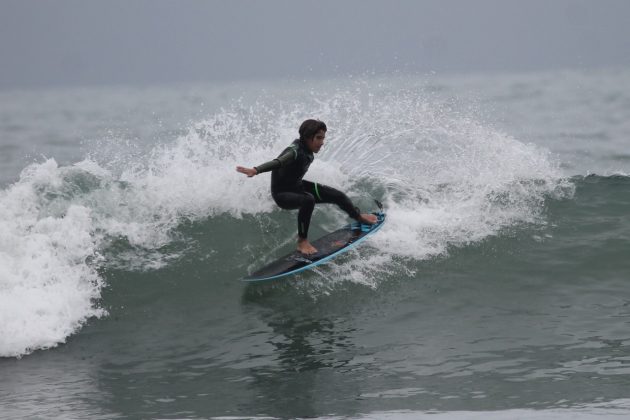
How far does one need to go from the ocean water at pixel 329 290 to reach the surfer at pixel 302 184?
26.5 inches

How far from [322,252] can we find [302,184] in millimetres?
799

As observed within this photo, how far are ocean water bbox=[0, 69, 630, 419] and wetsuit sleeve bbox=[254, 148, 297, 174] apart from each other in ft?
4.74

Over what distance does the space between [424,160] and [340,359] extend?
6.88 meters

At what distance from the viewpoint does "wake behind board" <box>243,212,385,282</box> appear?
9.32m

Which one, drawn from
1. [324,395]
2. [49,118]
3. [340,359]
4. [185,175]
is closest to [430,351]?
[340,359]

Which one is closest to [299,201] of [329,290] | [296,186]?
[296,186]

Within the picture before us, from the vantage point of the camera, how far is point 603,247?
10500 mm

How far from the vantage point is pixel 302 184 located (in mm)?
9547

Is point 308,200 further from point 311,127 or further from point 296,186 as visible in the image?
point 311,127

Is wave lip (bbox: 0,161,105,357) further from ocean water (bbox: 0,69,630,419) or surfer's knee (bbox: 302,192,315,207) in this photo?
surfer's knee (bbox: 302,192,315,207)

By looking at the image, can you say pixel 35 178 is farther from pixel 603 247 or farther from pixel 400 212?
pixel 603 247

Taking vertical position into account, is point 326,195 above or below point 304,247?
above

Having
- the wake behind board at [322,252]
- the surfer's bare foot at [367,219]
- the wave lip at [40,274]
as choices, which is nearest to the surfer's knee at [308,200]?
the wake behind board at [322,252]

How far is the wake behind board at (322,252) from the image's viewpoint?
9.32 m
